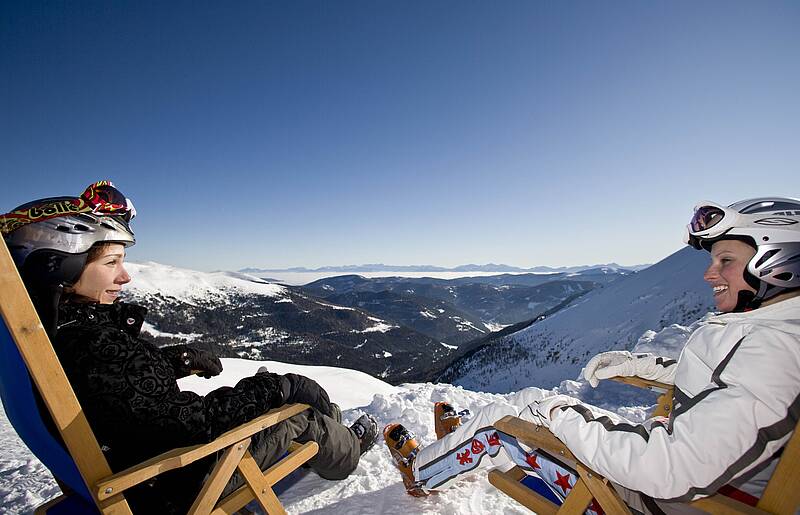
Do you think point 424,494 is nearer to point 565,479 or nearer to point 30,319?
point 565,479

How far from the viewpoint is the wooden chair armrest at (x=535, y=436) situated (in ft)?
6.93

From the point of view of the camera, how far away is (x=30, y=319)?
174 cm

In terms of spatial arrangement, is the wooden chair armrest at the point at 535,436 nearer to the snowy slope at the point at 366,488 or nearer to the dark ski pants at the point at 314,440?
the snowy slope at the point at 366,488

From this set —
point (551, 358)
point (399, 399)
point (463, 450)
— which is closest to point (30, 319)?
point (463, 450)

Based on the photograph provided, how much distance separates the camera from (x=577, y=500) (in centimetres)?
217

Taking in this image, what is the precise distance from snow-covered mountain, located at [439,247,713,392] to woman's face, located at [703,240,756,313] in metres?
40.8

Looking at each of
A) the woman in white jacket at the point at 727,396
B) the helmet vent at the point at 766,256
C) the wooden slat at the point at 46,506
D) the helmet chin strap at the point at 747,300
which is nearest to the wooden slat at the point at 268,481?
the wooden slat at the point at 46,506

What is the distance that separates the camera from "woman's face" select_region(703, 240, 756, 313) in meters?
2.24

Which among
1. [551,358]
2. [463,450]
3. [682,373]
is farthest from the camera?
[551,358]

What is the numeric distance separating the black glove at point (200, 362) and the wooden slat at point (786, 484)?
13.2ft

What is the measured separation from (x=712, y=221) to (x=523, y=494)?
8.16 ft

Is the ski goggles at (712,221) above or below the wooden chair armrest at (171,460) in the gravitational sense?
above

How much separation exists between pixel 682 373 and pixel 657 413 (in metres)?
1.80

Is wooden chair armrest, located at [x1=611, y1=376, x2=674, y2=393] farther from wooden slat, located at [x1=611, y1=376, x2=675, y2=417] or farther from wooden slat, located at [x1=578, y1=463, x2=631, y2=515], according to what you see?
wooden slat, located at [x1=578, y1=463, x2=631, y2=515]
